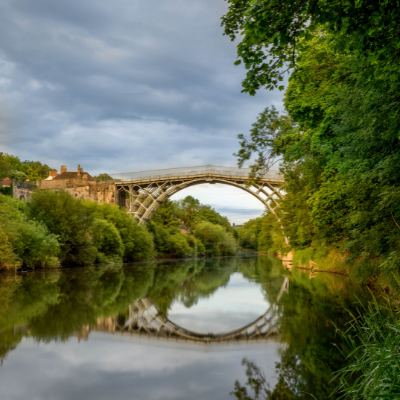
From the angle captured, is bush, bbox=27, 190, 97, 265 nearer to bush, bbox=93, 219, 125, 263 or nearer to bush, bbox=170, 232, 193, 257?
bush, bbox=93, 219, 125, 263

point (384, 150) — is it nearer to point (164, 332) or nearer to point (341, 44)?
point (341, 44)

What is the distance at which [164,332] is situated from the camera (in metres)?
7.64

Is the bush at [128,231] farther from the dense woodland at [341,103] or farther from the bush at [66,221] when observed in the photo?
the dense woodland at [341,103]

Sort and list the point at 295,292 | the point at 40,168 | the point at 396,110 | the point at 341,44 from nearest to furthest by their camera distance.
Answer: the point at 396,110, the point at 341,44, the point at 295,292, the point at 40,168

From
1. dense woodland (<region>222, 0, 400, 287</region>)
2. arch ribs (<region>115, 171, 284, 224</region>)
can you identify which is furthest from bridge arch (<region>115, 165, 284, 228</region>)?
dense woodland (<region>222, 0, 400, 287</region>)

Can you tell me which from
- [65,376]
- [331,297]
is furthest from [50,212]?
[65,376]

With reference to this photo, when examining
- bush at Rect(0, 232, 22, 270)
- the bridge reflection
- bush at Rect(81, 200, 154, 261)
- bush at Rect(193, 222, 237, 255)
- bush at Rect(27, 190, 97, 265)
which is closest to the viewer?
the bridge reflection

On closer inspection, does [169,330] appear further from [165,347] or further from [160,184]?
[160,184]

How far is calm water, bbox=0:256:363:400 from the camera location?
463 cm

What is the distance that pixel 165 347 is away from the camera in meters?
6.60

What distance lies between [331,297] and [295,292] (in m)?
1.95

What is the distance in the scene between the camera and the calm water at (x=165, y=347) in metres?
4.63

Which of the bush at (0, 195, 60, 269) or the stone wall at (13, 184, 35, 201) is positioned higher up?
the stone wall at (13, 184, 35, 201)

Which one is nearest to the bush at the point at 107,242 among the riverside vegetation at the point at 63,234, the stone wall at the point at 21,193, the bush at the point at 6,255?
the riverside vegetation at the point at 63,234
